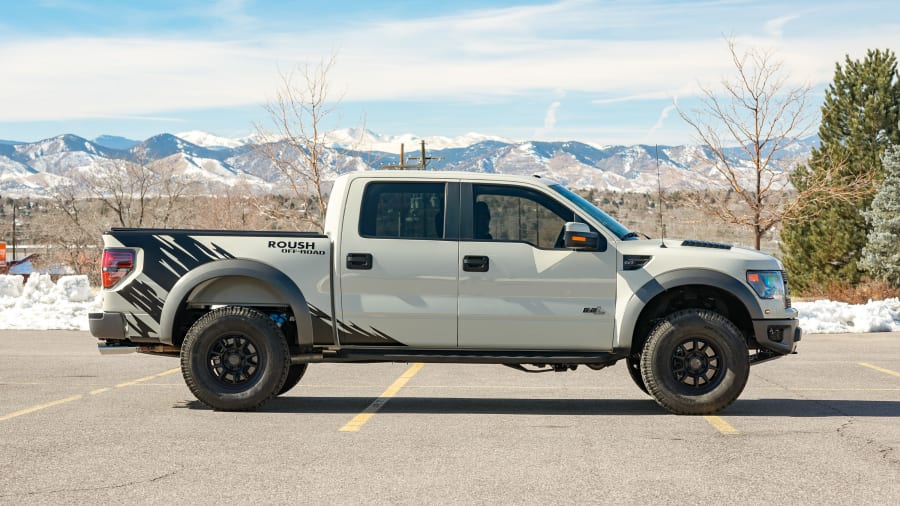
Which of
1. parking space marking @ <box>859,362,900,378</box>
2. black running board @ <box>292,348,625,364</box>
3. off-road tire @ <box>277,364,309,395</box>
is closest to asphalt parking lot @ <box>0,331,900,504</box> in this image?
parking space marking @ <box>859,362,900,378</box>

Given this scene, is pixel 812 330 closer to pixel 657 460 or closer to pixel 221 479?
pixel 657 460

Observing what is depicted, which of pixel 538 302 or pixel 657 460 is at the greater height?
pixel 538 302

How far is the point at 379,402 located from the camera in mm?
10367

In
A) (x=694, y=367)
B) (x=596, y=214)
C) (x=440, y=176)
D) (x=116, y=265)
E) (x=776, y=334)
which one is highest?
(x=440, y=176)

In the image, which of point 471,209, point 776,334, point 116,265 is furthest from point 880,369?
point 116,265

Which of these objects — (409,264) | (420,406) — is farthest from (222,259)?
(420,406)

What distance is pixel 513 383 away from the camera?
1212cm

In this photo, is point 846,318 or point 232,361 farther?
point 846,318

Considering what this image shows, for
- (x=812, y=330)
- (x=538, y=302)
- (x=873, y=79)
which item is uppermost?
(x=873, y=79)

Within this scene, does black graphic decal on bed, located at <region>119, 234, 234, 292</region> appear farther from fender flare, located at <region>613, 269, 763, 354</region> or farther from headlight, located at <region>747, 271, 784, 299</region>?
headlight, located at <region>747, 271, 784, 299</region>

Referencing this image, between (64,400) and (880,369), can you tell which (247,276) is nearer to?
(64,400)

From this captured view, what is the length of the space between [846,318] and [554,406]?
478 inches

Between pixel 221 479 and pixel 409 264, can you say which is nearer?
pixel 221 479

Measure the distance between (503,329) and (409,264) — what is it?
3.38ft
